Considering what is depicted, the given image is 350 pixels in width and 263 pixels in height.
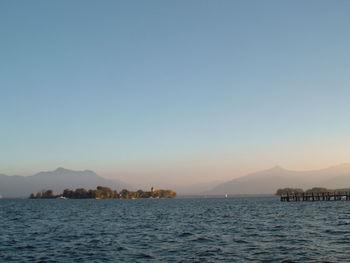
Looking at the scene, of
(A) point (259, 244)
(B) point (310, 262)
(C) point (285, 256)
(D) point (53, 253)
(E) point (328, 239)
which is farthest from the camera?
(E) point (328, 239)

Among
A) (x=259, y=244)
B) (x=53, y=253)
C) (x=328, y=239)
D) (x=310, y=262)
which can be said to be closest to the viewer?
(x=310, y=262)

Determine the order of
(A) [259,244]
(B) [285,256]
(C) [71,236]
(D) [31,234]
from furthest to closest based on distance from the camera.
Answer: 1. (D) [31,234]
2. (C) [71,236]
3. (A) [259,244]
4. (B) [285,256]

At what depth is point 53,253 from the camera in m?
30.0

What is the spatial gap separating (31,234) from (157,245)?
17642mm

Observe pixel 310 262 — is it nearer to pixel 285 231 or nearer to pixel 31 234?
pixel 285 231

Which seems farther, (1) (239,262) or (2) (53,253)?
(2) (53,253)

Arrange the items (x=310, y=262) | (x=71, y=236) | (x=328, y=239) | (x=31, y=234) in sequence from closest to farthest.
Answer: (x=310, y=262)
(x=328, y=239)
(x=71, y=236)
(x=31, y=234)

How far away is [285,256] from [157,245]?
11.2m

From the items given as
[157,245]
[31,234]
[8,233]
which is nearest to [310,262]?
[157,245]

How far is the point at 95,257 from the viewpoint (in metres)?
27.9

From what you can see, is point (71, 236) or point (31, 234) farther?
point (31, 234)

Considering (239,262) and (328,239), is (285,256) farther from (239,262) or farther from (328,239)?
(328,239)

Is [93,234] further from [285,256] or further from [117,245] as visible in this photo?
[285,256]

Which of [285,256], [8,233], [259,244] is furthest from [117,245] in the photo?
[8,233]
